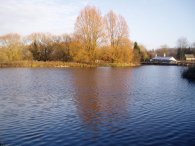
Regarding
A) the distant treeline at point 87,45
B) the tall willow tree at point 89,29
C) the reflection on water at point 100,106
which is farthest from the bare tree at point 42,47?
the reflection on water at point 100,106

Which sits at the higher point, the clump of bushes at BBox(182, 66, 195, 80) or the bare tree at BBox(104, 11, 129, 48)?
the bare tree at BBox(104, 11, 129, 48)

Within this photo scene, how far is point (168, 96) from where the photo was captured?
2414cm

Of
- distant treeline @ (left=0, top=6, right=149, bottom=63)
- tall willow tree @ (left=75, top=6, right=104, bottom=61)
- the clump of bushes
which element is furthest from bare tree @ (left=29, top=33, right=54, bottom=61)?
the clump of bushes

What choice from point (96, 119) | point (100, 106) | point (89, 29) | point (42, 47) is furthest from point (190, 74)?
point (42, 47)

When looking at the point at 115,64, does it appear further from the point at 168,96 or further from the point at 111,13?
the point at 168,96

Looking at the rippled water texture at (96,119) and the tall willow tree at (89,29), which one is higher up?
the tall willow tree at (89,29)

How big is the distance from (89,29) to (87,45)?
13.5 feet

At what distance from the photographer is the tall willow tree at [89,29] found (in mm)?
71625

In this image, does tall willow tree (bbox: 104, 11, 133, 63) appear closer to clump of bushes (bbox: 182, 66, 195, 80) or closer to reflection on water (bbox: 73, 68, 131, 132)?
clump of bushes (bbox: 182, 66, 195, 80)

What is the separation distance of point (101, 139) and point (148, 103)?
9.09 m

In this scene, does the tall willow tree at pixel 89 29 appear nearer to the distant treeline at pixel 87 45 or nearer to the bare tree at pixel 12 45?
the distant treeline at pixel 87 45

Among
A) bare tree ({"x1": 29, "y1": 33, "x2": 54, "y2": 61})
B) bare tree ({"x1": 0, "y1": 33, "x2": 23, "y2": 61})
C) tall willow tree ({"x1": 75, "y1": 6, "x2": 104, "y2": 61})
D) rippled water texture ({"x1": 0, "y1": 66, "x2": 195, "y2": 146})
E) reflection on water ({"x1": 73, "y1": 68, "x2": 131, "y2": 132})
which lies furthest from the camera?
bare tree ({"x1": 29, "y1": 33, "x2": 54, "y2": 61})

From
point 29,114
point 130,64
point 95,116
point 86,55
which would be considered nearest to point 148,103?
point 95,116

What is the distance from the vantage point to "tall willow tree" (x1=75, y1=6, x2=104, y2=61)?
71.6 meters
